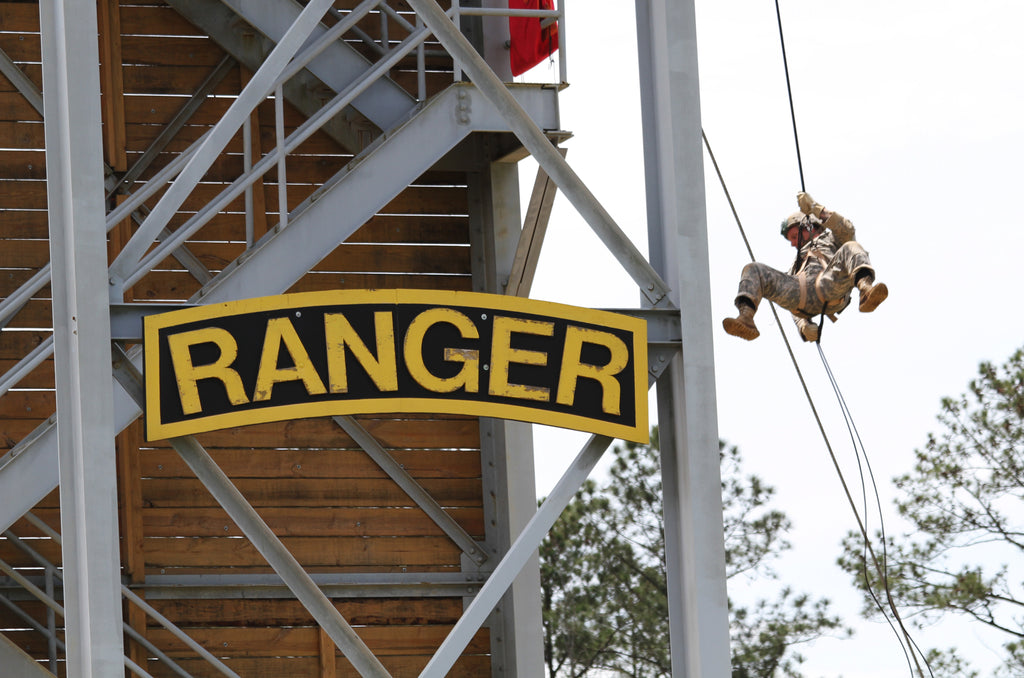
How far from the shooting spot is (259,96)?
747 cm

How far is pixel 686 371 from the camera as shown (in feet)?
25.1

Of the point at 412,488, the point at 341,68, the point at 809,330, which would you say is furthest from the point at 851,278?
the point at 412,488

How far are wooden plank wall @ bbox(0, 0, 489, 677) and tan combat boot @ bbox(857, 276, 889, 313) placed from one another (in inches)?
173

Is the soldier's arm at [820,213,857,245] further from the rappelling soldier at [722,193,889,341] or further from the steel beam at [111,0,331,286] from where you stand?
the steel beam at [111,0,331,286]

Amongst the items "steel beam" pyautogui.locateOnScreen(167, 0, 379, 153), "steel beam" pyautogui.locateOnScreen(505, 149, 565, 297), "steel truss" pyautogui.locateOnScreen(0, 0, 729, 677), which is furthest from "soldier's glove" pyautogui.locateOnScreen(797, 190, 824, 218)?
"steel beam" pyautogui.locateOnScreen(167, 0, 379, 153)

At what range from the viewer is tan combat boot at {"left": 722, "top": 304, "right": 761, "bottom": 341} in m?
7.68

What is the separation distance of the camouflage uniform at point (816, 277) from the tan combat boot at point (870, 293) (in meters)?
0.04

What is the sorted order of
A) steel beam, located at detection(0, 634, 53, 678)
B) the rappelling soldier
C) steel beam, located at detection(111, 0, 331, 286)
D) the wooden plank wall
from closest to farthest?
steel beam, located at detection(111, 0, 331, 286) < the rappelling soldier < steel beam, located at detection(0, 634, 53, 678) < the wooden plank wall

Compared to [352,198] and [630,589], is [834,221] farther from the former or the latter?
[630,589]

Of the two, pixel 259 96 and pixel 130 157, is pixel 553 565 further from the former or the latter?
pixel 259 96

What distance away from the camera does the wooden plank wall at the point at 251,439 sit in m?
11.2

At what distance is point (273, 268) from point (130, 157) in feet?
9.82

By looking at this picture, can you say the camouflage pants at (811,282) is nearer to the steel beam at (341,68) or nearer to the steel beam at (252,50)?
the steel beam at (341,68)

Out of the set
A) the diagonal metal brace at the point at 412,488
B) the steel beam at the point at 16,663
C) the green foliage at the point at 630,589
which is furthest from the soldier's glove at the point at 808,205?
the green foliage at the point at 630,589
